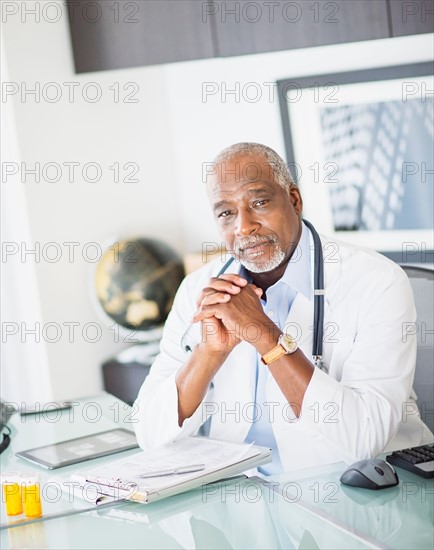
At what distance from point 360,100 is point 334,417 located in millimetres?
1682

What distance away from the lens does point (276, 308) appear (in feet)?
7.30

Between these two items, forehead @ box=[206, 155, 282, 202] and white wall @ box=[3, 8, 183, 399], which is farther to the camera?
white wall @ box=[3, 8, 183, 399]

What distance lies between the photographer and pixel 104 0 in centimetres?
351

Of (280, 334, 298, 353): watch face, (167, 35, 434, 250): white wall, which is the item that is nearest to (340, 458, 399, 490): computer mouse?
(280, 334, 298, 353): watch face

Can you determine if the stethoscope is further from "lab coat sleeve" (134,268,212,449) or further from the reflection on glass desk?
the reflection on glass desk

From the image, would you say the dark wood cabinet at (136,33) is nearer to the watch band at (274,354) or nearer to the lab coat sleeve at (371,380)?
the lab coat sleeve at (371,380)

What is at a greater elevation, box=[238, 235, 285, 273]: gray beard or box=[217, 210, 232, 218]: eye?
box=[217, 210, 232, 218]: eye

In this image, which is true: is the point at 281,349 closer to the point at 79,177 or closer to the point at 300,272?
the point at 300,272

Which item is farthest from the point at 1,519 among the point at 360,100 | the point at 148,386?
the point at 360,100

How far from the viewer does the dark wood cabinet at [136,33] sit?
3318 mm

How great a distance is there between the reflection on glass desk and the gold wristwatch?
10.3 inches

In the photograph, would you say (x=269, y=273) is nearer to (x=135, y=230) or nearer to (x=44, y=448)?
(x=44, y=448)

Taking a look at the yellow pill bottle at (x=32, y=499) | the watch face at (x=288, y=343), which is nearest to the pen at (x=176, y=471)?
the yellow pill bottle at (x=32, y=499)

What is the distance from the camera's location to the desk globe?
3.69m
